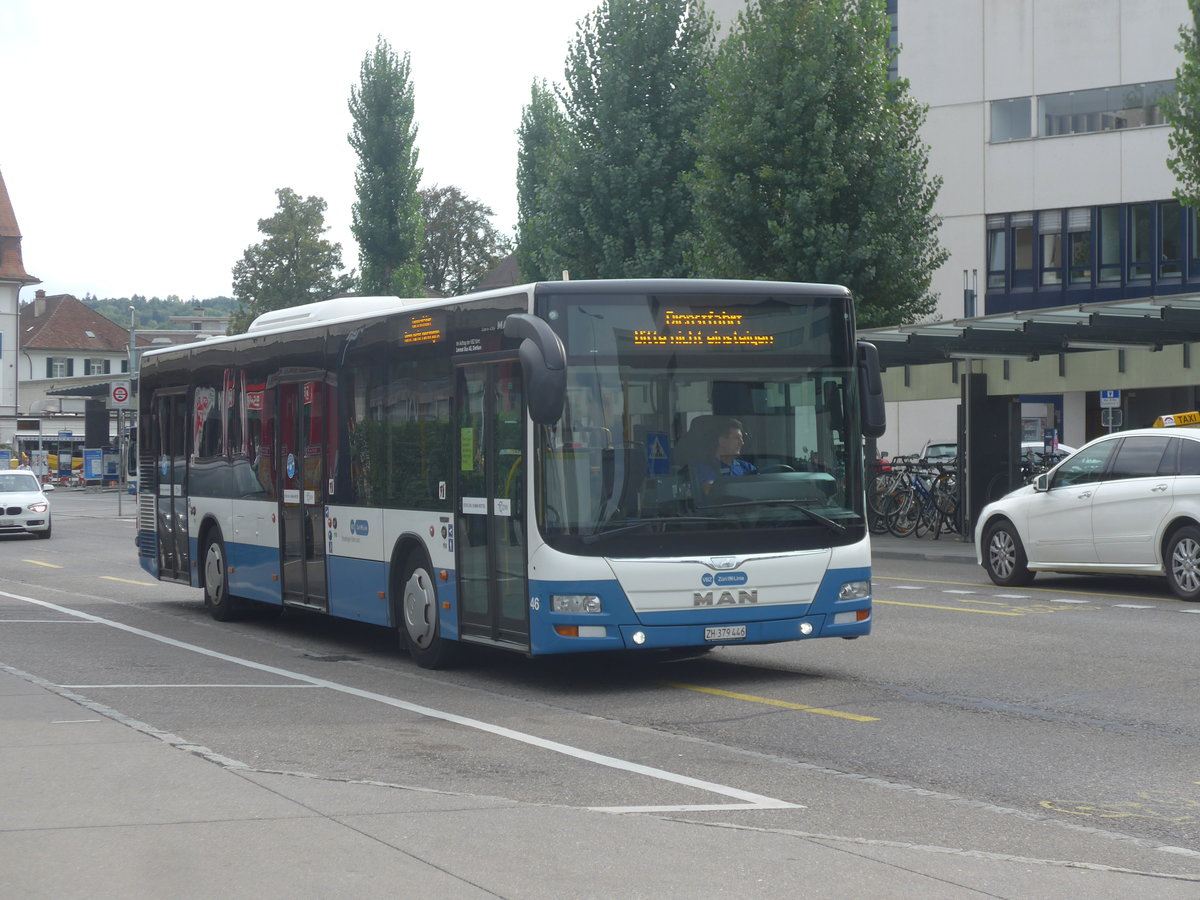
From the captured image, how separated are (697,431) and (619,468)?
57 centimetres

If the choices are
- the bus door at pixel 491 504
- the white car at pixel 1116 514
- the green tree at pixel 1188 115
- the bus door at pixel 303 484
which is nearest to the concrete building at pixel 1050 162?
the green tree at pixel 1188 115

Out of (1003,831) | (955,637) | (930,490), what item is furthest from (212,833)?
(930,490)

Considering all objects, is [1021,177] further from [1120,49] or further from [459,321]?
[459,321]

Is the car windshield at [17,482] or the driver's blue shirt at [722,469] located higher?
the driver's blue shirt at [722,469]

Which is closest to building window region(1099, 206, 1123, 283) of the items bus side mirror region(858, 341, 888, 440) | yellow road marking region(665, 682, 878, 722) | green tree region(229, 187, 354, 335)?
bus side mirror region(858, 341, 888, 440)

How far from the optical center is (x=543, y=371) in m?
10.0

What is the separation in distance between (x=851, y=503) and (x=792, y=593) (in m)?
0.77

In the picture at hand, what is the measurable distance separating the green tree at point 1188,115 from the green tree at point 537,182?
16.5m

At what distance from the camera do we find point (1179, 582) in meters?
16.5

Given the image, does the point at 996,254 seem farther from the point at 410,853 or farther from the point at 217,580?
the point at 410,853

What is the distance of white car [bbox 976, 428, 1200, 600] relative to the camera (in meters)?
16.5

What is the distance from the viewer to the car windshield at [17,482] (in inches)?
1442

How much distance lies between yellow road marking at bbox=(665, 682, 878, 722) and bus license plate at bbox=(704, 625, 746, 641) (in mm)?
383

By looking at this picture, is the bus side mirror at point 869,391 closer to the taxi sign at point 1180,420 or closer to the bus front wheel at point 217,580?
the bus front wheel at point 217,580
